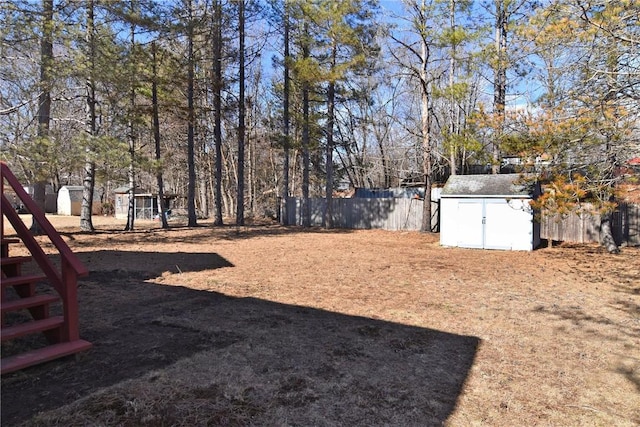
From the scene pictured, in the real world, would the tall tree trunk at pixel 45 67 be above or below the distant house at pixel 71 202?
above

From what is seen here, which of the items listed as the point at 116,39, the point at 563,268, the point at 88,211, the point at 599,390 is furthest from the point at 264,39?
the point at 599,390

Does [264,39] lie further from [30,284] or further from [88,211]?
[30,284]

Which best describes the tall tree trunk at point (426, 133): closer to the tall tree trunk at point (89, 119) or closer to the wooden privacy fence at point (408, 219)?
the wooden privacy fence at point (408, 219)

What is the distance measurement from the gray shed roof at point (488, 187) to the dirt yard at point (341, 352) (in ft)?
14.2

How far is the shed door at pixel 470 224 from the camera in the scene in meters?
13.5

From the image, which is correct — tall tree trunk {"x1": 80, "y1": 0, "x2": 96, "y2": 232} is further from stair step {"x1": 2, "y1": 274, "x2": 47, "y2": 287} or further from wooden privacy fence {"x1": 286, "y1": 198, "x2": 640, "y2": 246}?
wooden privacy fence {"x1": 286, "y1": 198, "x2": 640, "y2": 246}

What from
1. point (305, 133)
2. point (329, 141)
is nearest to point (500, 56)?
point (329, 141)

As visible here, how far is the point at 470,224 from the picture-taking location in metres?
13.7

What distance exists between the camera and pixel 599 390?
3.45m

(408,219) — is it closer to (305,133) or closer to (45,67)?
(305,133)

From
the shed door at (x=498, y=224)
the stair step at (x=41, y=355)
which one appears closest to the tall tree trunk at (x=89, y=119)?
the stair step at (x=41, y=355)

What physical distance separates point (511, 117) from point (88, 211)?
15.9 metres

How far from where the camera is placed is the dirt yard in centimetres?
293

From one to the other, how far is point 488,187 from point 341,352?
36.2 feet
